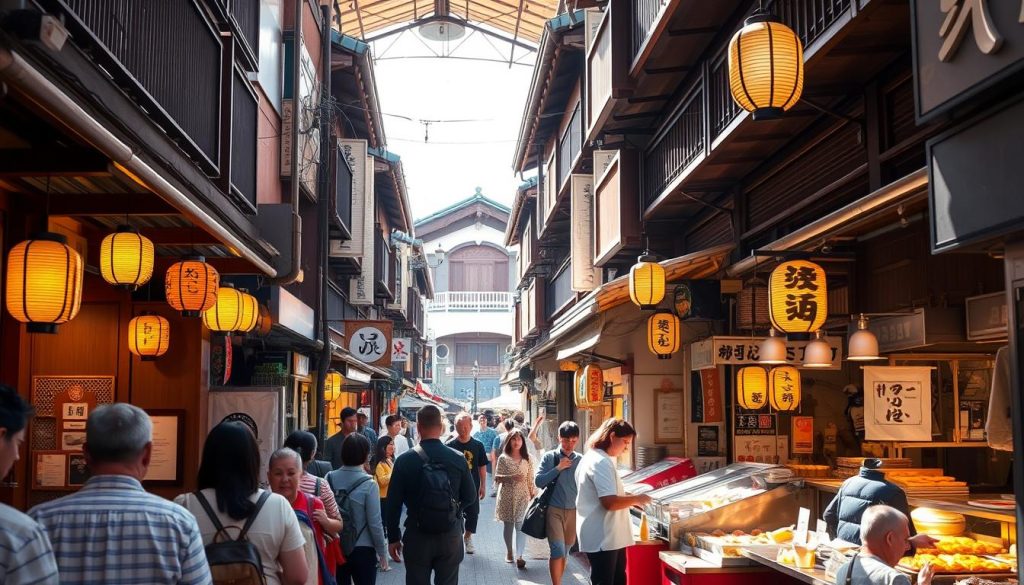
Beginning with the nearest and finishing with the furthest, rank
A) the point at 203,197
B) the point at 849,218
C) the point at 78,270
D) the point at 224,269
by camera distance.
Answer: the point at 78,270, the point at 203,197, the point at 849,218, the point at 224,269

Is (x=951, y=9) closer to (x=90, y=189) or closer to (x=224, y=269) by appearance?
(x=90, y=189)

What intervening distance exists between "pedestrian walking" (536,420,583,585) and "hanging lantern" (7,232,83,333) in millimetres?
6977

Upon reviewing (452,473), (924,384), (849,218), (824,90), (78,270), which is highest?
(824,90)

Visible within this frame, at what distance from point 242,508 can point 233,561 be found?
1.00ft

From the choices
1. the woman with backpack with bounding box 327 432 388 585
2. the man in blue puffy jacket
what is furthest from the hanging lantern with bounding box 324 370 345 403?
the man in blue puffy jacket

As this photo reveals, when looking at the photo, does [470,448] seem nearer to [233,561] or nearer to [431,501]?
[431,501]

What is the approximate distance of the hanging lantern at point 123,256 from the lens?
7.92 m

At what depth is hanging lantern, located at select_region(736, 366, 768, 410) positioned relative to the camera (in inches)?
502

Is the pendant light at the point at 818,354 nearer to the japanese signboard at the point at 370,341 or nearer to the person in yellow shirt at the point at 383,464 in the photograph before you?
the person in yellow shirt at the point at 383,464

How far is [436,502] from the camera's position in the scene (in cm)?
848

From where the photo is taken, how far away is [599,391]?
18.3m

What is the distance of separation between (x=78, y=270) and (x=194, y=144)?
1.48 metres

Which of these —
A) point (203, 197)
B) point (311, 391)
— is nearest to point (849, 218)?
point (203, 197)

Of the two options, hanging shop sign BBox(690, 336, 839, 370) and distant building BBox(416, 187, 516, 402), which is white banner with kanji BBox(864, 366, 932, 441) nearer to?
hanging shop sign BBox(690, 336, 839, 370)
